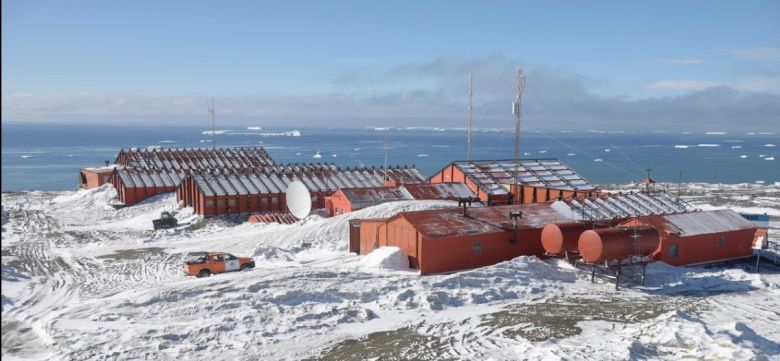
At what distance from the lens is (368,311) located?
68.9 feet

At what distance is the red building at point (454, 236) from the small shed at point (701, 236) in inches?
200

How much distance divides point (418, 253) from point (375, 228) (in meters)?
3.89

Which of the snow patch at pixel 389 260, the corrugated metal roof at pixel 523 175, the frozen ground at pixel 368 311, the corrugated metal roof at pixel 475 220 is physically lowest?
the frozen ground at pixel 368 311

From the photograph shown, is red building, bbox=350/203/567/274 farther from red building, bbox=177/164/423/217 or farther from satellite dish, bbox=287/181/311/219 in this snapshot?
red building, bbox=177/164/423/217

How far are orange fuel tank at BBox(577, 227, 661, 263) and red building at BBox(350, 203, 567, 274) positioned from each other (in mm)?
3568

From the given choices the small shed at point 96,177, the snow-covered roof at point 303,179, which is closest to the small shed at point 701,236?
the snow-covered roof at point 303,179

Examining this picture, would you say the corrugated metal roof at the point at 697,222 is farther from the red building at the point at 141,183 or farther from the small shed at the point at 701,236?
the red building at the point at 141,183

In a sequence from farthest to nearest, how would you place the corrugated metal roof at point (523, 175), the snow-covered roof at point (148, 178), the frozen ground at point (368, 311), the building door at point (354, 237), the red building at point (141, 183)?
the snow-covered roof at point (148, 178) < the red building at point (141, 183) < the corrugated metal roof at point (523, 175) < the building door at point (354, 237) < the frozen ground at point (368, 311)

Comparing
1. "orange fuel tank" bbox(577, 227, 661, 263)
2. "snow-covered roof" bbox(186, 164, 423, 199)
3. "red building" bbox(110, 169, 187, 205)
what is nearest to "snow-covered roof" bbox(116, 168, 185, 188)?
"red building" bbox(110, 169, 187, 205)

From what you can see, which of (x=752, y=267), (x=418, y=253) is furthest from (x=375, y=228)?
(x=752, y=267)

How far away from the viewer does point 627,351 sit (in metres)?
17.5

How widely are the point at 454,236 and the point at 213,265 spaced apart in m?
10.8

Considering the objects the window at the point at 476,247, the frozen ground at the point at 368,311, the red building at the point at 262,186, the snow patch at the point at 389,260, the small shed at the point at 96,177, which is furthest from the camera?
the small shed at the point at 96,177

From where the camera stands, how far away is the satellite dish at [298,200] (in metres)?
41.3
